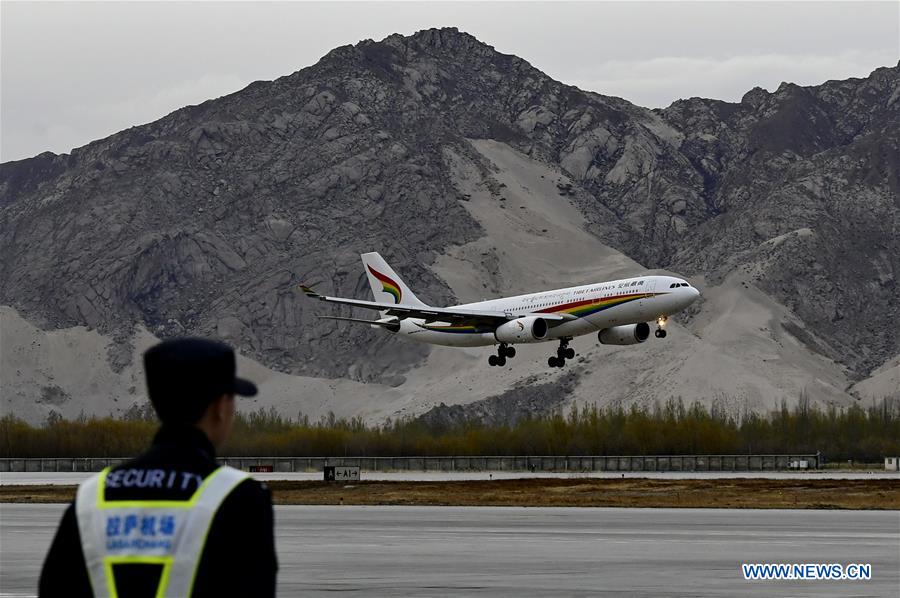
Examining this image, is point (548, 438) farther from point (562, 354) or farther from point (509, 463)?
point (562, 354)

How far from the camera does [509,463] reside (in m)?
112

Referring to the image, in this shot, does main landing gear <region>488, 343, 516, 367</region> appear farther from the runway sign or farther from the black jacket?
the black jacket

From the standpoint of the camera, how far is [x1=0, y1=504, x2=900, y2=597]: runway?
76.9ft

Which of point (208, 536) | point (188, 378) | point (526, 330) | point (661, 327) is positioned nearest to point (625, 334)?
point (526, 330)

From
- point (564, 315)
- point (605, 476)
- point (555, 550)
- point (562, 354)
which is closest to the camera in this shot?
point (555, 550)

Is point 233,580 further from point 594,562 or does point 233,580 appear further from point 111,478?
point 594,562

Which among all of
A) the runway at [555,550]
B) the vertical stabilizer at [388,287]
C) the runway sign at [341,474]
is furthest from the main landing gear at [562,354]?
the runway at [555,550]

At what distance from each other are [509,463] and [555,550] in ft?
265

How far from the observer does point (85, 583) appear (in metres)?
6.32

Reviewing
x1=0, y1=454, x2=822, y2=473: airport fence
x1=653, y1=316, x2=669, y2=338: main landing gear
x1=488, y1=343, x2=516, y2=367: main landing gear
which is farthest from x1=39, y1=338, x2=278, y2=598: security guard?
x1=0, y1=454, x2=822, y2=473: airport fence

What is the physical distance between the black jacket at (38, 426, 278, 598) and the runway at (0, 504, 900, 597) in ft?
53.2

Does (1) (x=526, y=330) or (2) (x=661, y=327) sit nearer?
(2) (x=661, y=327)

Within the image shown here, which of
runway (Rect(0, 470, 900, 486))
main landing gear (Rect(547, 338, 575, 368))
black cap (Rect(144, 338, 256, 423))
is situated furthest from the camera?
runway (Rect(0, 470, 900, 486))

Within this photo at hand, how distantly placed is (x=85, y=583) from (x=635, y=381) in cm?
16178
